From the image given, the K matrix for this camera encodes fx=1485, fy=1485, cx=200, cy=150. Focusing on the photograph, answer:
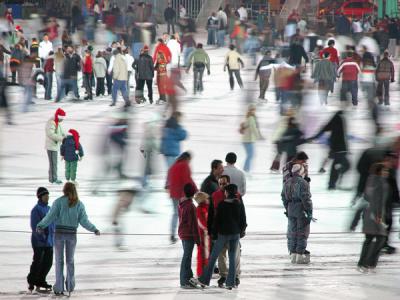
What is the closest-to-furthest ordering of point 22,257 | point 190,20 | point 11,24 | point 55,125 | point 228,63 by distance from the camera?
point 22,257
point 55,125
point 228,63
point 11,24
point 190,20

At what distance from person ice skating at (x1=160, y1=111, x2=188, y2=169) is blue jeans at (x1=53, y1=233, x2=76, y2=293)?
4.58m

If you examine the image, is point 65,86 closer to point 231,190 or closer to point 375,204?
point 375,204

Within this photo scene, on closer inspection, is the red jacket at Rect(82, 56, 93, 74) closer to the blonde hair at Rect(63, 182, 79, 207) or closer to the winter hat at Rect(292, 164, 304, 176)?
the winter hat at Rect(292, 164, 304, 176)

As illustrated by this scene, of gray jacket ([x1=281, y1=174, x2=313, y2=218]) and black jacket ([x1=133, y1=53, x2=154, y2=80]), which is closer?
gray jacket ([x1=281, y1=174, x2=313, y2=218])

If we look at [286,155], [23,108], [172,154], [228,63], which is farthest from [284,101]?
[172,154]

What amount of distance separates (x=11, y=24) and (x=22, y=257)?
25.0 metres

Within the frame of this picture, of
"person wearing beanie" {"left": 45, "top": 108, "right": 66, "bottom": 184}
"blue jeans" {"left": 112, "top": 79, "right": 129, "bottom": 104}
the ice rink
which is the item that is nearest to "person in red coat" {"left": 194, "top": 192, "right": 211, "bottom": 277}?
the ice rink

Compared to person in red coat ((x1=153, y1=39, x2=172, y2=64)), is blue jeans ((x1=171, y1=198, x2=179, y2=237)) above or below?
below

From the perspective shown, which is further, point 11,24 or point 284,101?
point 11,24

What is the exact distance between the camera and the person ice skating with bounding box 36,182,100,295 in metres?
14.1

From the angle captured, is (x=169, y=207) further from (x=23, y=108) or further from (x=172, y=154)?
(x=23, y=108)

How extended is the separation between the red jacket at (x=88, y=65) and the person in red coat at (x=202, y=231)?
53.2 ft

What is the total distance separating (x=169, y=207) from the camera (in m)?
18.8

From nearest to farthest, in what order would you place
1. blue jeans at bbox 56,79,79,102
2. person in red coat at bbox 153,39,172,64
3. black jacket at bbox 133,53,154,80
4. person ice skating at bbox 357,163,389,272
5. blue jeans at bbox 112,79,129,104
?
person ice skating at bbox 357,163,389,272 → blue jeans at bbox 112,79,129,104 → black jacket at bbox 133,53,154,80 → blue jeans at bbox 56,79,79,102 → person in red coat at bbox 153,39,172,64
